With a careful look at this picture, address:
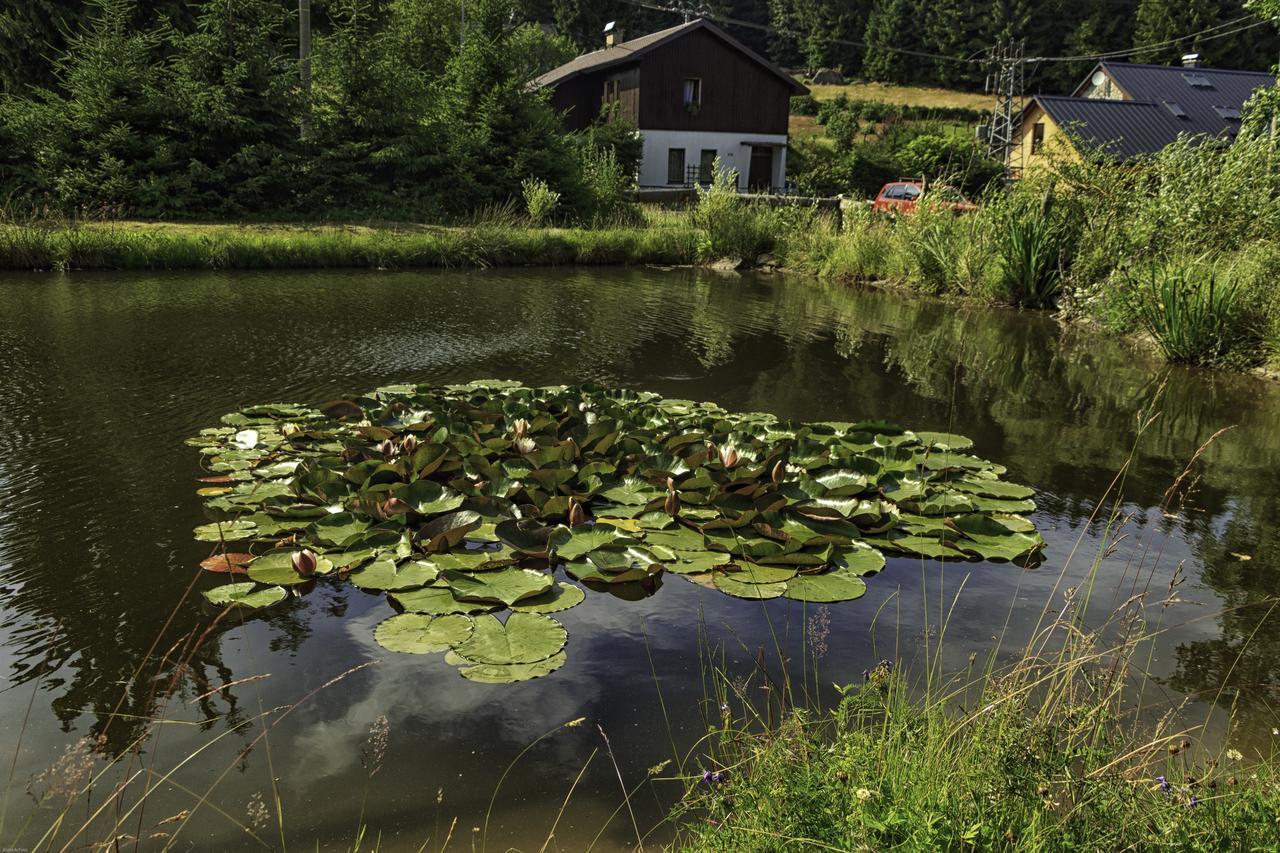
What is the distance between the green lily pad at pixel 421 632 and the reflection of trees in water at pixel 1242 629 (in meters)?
2.70

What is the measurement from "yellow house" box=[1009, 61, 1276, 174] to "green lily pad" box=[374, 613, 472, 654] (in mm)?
31156

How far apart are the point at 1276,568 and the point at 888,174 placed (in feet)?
119

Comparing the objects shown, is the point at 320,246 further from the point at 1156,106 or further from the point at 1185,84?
the point at 1185,84

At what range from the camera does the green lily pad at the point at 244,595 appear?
11.8 ft

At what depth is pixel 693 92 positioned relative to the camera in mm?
36500

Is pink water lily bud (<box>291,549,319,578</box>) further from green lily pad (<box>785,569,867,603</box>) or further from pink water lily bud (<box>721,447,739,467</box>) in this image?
pink water lily bud (<box>721,447,739,467</box>)

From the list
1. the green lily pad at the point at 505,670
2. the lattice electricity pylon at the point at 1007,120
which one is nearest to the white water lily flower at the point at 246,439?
the green lily pad at the point at 505,670

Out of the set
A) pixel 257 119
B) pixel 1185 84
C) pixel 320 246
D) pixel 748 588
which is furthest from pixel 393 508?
pixel 1185 84

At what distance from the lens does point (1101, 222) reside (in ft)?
39.2

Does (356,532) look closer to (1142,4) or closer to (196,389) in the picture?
(196,389)

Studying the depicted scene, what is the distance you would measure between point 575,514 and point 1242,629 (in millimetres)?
3007

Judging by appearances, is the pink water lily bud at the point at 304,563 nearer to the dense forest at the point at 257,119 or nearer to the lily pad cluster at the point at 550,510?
the lily pad cluster at the point at 550,510

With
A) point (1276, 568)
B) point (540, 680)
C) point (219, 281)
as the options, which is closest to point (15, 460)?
point (540, 680)

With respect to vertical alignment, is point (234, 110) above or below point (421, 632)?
above
